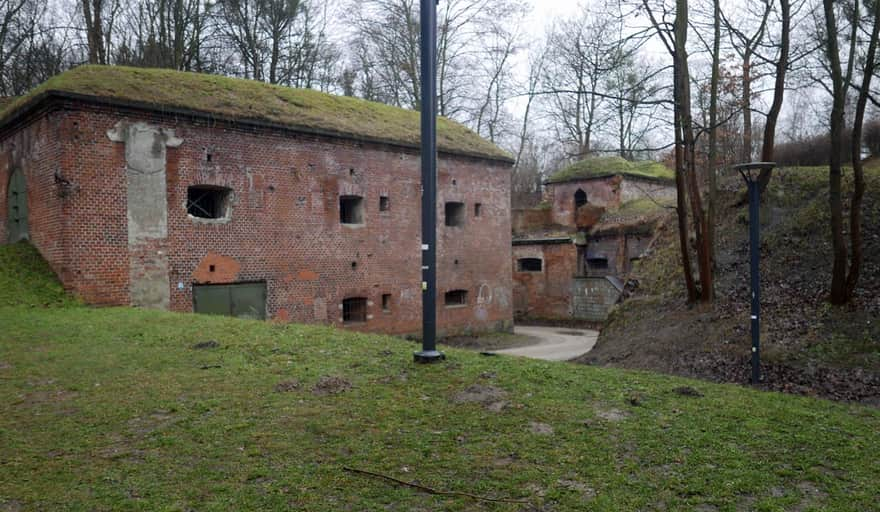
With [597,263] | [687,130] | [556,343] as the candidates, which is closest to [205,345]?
[687,130]

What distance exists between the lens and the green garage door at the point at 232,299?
1534 centimetres

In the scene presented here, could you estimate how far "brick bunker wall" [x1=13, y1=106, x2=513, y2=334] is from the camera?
547 inches

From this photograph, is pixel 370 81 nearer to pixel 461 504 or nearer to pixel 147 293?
pixel 147 293

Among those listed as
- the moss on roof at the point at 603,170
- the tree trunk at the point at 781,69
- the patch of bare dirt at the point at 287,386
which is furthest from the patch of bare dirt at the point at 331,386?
the moss on roof at the point at 603,170

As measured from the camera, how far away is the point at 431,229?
7.96 meters

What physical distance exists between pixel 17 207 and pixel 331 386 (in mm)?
12202

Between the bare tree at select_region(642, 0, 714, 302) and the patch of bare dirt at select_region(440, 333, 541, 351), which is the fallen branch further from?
the patch of bare dirt at select_region(440, 333, 541, 351)

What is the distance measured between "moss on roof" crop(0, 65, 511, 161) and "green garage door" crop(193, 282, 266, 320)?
407 centimetres

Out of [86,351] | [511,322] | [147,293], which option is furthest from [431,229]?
[511,322]

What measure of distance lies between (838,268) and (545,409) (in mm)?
6741

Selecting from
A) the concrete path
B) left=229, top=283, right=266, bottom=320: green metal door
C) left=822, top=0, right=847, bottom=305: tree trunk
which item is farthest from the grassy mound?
left=822, top=0, right=847, bottom=305: tree trunk

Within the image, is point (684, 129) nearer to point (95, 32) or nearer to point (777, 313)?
point (777, 313)

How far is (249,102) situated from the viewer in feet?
55.6

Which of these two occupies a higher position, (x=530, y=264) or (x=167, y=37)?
(x=167, y=37)
